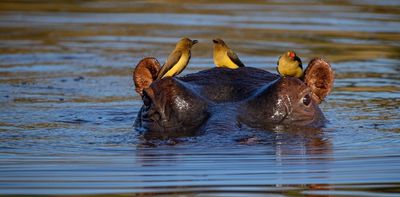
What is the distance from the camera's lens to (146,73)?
30.3ft

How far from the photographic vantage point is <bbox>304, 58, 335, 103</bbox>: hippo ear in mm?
8883

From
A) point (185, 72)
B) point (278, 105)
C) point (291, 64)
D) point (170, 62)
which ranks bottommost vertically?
point (185, 72)

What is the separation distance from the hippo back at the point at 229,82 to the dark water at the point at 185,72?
1.78 ft

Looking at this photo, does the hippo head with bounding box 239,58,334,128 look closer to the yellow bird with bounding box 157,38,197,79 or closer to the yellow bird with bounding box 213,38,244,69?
the yellow bird with bounding box 157,38,197,79

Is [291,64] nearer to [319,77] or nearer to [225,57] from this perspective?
[319,77]

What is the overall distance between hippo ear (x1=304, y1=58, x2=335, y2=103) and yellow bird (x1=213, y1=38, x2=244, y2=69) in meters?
1.63

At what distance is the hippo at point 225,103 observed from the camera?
8008mm

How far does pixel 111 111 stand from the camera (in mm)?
10430

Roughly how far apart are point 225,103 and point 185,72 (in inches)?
194

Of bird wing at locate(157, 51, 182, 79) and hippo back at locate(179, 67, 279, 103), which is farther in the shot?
bird wing at locate(157, 51, 182, 79)

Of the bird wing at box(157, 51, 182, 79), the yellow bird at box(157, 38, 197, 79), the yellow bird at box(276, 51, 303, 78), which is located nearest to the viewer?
the bird wing at box(157, 51, 182, 79)

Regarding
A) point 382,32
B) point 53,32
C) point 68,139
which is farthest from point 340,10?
point 68,139

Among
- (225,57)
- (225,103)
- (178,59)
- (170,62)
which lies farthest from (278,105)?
(225,57)

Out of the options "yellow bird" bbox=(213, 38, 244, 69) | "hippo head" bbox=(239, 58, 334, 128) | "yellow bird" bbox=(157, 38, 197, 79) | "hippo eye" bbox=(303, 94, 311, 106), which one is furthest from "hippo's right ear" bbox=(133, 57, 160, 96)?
"yellow bird" bbox=(213, 38, 244, 69)
